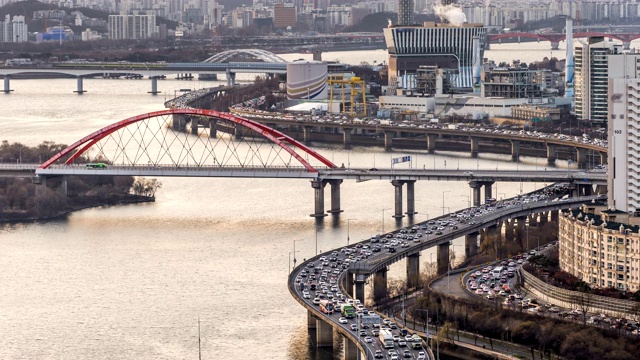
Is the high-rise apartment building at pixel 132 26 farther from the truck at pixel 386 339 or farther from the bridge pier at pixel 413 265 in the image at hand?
the truck at pixel 386 339

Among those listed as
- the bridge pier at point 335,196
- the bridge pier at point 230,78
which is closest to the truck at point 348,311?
the bridge pier at point 335,196

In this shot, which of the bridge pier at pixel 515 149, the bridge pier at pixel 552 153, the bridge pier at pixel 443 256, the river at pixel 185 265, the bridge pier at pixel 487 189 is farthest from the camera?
the bridge pier at pixel 515 149

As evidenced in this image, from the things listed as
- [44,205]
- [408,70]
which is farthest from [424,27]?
[44,205]

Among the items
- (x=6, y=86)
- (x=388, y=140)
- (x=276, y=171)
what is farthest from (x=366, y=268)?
(x=6, y=86)

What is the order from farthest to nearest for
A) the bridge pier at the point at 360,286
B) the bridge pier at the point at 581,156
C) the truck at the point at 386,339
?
1. the bridge pier at the point at 581,156
2. the bridge pier at the point at 360,286
3. the truck at the point at 386,339

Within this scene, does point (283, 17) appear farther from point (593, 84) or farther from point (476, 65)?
point (593, 84)

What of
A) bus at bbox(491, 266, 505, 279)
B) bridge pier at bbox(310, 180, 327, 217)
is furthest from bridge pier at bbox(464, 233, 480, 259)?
bridge pier at bbox(310, 180, 327, 217)

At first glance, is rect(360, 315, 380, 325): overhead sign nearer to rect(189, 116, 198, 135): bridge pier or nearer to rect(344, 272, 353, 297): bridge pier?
rect(344, 272, 353, 297): bridge pier
